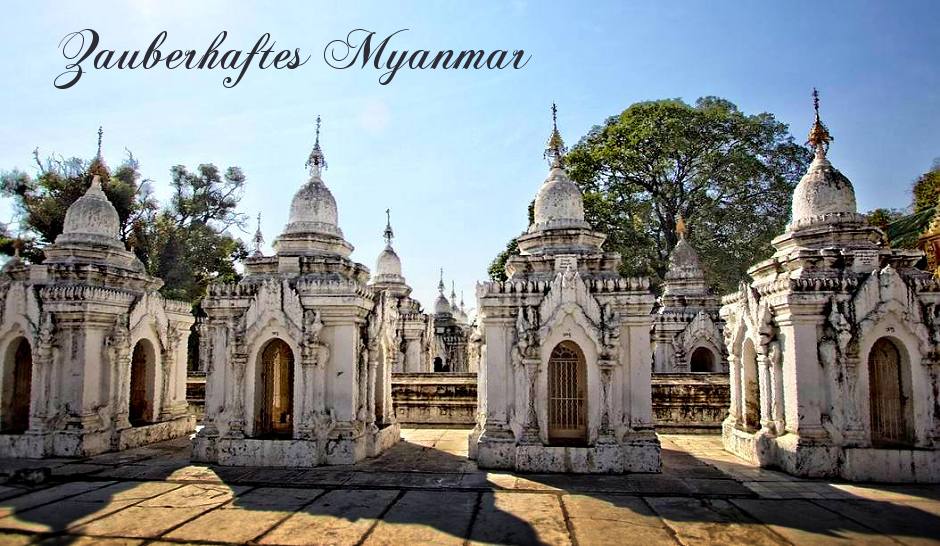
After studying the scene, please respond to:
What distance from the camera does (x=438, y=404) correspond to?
17766 millimetres

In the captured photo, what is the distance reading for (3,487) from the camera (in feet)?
32.9

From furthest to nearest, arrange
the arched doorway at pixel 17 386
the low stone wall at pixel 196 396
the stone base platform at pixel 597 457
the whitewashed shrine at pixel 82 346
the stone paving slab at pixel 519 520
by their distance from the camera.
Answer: the low stone wall at pixel 196 396
the arched doorway at pixel 17 386
the whitewashed shrine at pixel 82 346
the stone base platform at pixel 597 457
the stone paving slab at pixel 519 520

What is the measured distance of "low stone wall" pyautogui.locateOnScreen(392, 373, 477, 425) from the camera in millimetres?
17719

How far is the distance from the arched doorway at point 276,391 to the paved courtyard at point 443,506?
164 cm

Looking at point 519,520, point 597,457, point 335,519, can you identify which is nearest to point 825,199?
point 597,457

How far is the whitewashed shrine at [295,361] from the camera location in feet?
38.9

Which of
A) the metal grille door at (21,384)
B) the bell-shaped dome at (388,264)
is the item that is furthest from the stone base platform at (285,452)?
the bell-shaped dome at (388,264)

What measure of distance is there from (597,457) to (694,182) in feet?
71.5

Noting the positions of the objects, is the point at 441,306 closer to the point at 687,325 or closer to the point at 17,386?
the point at 687,325

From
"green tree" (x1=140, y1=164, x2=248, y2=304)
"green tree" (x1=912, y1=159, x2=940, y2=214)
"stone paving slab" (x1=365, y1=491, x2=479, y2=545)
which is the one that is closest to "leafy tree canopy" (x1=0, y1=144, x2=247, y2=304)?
"green tree" (x1=140, y1=164, x2=248, y2=304)

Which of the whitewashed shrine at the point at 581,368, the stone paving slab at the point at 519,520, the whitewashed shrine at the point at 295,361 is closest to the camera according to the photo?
the stone paving slab at the point at 519,520

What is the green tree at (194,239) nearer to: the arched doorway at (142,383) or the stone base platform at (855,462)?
the arched doorway at (142,383)

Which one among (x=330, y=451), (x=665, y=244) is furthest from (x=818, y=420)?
(x=665, y=244)

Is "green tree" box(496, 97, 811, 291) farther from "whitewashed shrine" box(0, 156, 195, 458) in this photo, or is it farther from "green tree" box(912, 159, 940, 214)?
"whitewashed shrine" box(0, 156, 195, 458)
